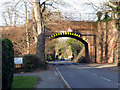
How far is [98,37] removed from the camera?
35500 millimetres

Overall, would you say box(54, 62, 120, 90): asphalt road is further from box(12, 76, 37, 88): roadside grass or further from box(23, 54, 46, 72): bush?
box(23, 54, 46, 72): bush

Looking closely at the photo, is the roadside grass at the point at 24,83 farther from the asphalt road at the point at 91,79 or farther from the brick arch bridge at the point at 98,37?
the brick arch bridge at the point at 98,37

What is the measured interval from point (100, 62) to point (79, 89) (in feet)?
87.2

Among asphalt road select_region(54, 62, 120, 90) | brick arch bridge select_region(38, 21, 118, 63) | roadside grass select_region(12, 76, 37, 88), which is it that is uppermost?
brick arch bridge select_region(38, 21, 118, 63)

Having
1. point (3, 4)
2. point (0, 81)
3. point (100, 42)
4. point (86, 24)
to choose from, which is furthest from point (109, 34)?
point (0, 81)

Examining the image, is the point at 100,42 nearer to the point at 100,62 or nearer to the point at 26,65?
the point at 100,62

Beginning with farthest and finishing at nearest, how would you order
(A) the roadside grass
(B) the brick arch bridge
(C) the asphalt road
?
(B) the brick arch bridge → (C) the asphalt road → (A) the roadside grass

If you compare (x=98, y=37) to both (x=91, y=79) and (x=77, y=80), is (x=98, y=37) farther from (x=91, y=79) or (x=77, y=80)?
(x=77, y=80)

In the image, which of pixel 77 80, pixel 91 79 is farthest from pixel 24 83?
pixel 91 79

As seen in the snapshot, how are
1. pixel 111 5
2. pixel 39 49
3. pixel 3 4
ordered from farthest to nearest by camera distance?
pixel 111 5 < pixel 39 49 < pixel 3 4

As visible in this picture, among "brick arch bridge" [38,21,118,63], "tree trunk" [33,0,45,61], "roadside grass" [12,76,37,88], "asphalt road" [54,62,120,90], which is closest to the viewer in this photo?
"roadside grass" [12,76,37,88]

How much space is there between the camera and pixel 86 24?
115 feet

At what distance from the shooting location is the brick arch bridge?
34.0m

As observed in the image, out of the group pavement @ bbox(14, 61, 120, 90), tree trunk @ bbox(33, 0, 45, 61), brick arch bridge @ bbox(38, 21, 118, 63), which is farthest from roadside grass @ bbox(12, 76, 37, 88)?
brick arch bridge @ bbox(38, 21, 118, 63)
